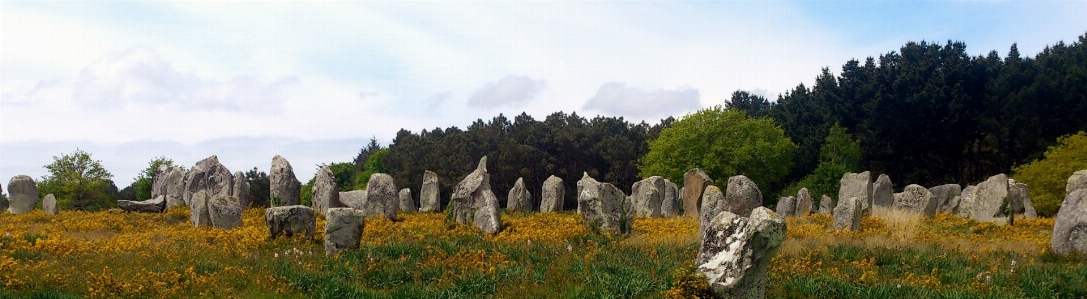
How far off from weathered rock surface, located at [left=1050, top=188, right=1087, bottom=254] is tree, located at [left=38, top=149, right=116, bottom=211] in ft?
142

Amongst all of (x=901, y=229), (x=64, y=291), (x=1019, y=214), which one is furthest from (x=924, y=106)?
(x=64, y=291)

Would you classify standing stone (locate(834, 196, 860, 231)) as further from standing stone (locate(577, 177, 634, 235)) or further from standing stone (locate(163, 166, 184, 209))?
standing stone (locate(163, 166, 184, 209))

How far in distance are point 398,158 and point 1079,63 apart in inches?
2032

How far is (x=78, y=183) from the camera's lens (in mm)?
46062

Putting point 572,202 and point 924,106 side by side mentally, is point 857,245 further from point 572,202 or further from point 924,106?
point 572,202

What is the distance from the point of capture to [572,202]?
2549 inches

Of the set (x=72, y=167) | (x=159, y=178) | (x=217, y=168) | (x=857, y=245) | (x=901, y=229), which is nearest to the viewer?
(x=857, y=245)

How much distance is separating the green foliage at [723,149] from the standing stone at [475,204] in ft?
91.3

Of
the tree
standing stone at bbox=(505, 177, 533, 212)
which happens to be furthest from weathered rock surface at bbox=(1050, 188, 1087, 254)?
the tree

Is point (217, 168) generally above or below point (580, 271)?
above

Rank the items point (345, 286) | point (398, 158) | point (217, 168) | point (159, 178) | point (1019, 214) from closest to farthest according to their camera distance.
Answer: point (345, 286) < point (1019, 214) < point (217, 168) < point (159, 178) < point (398, 158)

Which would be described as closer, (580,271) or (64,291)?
(64,291)

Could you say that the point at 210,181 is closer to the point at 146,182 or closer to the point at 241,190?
the point at 241,190

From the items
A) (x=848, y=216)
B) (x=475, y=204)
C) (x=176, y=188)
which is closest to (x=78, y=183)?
(x=176, y=188)
